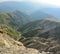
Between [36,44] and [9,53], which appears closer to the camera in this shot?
[9,53]

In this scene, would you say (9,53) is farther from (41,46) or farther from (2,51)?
(41,46)

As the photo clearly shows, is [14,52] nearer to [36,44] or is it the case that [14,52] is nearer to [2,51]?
[2,51]

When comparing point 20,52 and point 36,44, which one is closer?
point 20,52

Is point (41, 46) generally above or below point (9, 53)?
above

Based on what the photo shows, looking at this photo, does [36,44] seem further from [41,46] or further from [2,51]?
[2,51]

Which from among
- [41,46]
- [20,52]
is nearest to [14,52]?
[20,52]

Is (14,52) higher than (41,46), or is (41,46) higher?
(41,46)

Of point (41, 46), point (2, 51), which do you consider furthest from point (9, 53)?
point (41, 46)

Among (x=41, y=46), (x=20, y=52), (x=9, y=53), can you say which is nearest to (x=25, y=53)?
(x=20, y=52)
